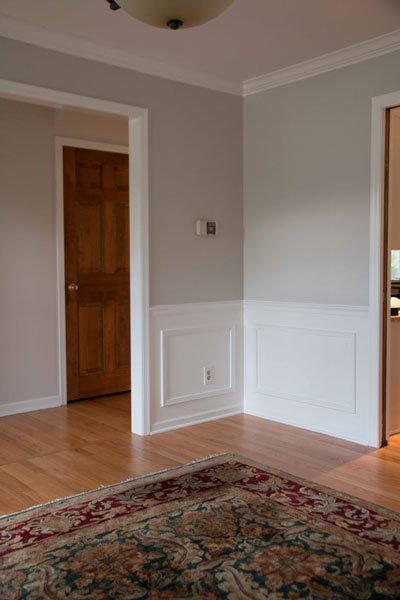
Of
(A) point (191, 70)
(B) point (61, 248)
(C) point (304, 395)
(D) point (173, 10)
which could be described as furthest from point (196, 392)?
(D) point (173, 10)

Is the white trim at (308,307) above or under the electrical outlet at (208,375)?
above

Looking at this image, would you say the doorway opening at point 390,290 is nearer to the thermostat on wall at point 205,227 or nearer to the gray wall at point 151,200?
the gray wall at point 151,200

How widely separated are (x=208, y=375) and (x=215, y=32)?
2452 millimetres

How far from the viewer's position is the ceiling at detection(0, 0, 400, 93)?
10.8 ft

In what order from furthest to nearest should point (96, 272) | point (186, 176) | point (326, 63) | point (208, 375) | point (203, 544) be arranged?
point (96, 272), point (208, 375), point (186, 176), point (326, 63), point (203, 544)

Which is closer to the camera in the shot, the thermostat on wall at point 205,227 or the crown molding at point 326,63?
the crown molding at point 326,63

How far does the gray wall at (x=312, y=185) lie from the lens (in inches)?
159

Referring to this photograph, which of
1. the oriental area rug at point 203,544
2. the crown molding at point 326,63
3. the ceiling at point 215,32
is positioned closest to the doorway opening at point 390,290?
the crown molding at point 326,63

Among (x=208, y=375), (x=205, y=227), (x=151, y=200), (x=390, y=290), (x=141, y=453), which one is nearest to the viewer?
(x=141, y=453)

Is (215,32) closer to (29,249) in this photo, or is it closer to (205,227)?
(205,227)

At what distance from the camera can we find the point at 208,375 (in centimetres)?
470

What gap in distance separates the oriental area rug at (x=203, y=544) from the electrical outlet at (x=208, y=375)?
1.35 metres

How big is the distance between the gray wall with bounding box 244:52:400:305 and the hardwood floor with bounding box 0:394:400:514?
1017mm

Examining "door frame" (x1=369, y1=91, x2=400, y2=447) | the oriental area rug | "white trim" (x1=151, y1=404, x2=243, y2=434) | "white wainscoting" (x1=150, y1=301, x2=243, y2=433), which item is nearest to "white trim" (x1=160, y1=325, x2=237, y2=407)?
"white wainscoting" (x1=150, y1=301, x2=243, y2=433)
